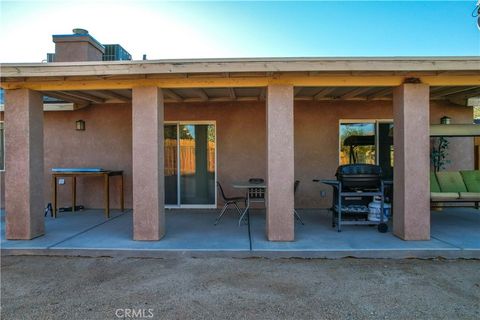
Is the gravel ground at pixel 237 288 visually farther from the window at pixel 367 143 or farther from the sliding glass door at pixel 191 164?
the window at pixel 367 143

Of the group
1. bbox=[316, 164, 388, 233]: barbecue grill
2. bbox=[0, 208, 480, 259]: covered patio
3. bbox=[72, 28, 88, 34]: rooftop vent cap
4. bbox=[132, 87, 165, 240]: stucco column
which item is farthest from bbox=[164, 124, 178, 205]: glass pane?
bbox=[316, 164, 388, 233]: barbecue grill

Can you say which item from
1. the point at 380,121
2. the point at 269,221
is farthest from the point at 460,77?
the point at 269,221

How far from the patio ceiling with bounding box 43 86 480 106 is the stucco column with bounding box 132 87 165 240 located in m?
1.04

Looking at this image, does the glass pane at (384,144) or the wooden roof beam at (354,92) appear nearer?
the wooden roof beam at (354,92)

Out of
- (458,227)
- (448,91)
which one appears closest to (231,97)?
(448,91)

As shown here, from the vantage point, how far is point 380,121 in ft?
23.0

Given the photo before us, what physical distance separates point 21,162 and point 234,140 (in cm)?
413

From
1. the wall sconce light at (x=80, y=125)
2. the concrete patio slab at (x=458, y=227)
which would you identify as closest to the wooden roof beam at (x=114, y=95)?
the wall sconce light at (x=80, y=125)

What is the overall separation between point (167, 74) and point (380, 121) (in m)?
5.19

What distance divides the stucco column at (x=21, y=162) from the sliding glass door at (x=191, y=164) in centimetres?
295

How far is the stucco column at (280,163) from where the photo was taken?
440 centimetres

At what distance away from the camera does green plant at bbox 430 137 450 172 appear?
700 cm

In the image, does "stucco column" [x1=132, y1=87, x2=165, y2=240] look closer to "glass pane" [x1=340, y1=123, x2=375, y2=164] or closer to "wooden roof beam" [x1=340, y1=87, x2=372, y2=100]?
"wooden roof beam" [x1=340, y1=87, x2=372, y2=100]

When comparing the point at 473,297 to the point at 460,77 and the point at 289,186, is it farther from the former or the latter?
the point at 460,77
